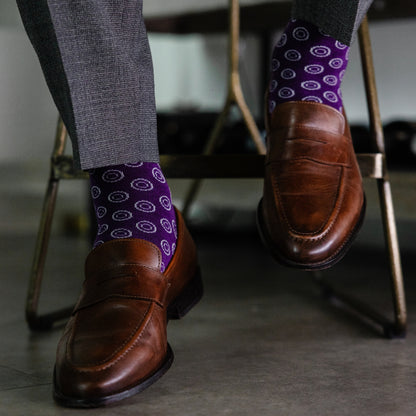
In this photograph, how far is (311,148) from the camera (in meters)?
0.81

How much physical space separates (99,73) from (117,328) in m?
0.25

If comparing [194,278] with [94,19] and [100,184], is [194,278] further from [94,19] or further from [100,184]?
[94,19]

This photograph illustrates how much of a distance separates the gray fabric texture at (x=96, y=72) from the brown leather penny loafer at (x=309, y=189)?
0.54 ft

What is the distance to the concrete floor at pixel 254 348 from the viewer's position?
665 mm

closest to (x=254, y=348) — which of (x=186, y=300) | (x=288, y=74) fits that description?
(x=186, y=300)

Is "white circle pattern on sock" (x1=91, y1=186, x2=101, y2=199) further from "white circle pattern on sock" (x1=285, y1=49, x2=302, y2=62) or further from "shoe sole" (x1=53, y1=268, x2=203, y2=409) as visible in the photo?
"white circle pattern on sock" (x1=285, y1=49, x2=302, y2=62)

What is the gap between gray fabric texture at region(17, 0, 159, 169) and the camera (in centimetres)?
69

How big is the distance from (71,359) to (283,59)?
456 mm

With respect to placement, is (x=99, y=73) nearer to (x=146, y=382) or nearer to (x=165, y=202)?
(x=165, y=202)

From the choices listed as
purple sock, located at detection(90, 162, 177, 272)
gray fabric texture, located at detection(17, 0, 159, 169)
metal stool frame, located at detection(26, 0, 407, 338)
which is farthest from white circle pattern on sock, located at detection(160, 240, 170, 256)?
metal stool frame, located at detection(26, 0, 407, 338)

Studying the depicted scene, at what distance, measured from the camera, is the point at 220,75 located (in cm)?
253

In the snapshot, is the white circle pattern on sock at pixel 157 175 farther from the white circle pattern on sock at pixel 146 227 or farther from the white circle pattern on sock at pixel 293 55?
the white circle pattern on sock at pixel 293 55

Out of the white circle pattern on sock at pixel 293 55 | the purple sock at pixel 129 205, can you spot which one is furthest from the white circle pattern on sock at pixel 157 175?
the white circle pattern on sock at pixel 293 55

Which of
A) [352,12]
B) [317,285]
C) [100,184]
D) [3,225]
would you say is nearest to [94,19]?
[100,184]
